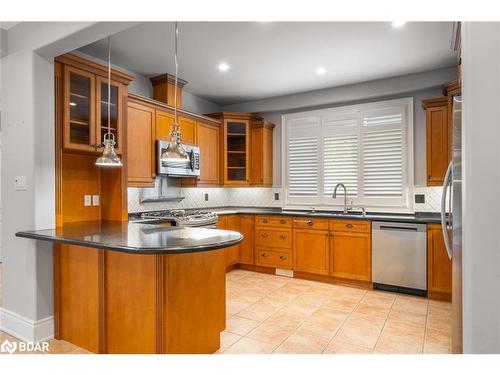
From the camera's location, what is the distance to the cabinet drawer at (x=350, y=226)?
4.01 meters

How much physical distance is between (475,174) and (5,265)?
3.42 metres

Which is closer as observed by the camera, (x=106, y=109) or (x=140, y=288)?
(x=140, y=288)

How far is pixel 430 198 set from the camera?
14.0 feet

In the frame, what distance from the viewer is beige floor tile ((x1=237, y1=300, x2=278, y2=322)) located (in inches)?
Result: 123

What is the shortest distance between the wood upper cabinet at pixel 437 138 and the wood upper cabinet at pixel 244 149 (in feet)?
7.75

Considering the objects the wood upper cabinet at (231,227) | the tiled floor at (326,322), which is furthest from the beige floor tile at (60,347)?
the wood upper cabinet at (231,227)

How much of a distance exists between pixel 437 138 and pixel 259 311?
2.93 meters

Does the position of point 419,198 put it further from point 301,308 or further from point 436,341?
point 301,308

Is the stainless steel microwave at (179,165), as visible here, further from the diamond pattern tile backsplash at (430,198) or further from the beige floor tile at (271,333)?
the diamond pattern tile backsplash at (430,198)

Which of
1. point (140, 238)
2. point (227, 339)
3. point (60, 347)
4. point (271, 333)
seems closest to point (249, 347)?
point (227, 339)

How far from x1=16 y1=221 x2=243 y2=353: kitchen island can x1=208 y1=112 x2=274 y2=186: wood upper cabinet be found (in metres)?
2.77

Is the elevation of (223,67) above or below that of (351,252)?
above
